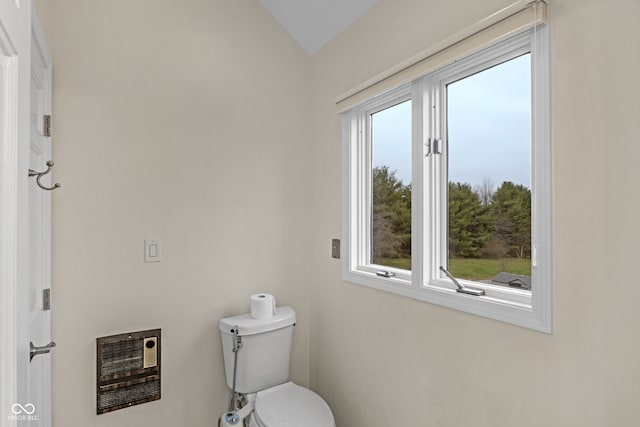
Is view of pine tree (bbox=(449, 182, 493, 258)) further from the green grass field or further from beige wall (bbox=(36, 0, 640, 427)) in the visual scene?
beige wall (bbox=(36, 0, 640, 427))

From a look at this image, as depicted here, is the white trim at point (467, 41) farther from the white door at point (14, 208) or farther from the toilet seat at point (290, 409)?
the toilet seat at point (290, 409)

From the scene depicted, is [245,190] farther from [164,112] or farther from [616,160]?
[616,160]

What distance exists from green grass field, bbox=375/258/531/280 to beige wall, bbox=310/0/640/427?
17cm

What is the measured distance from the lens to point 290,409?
1706 mm

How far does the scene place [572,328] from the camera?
40.4 inches

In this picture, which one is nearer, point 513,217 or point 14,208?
point 14,208

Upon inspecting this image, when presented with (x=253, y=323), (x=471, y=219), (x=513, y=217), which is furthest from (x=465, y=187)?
(x=253, y=323)

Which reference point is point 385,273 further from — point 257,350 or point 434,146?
point 257,350

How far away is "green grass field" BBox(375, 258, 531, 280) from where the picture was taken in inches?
49.1

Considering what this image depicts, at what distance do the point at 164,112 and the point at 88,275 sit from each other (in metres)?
0.84

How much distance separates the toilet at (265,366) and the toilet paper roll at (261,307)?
22mm

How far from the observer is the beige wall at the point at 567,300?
93 centimetres

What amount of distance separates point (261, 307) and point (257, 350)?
8.4 inches

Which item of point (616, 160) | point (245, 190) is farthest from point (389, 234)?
point (616, 160)
